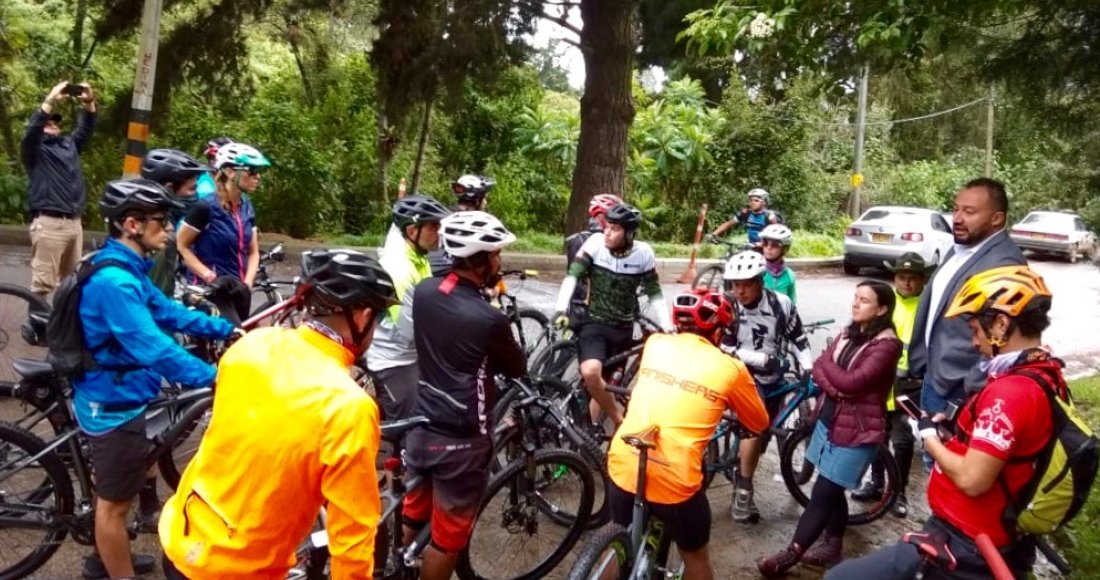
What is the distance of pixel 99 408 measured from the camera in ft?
12.1

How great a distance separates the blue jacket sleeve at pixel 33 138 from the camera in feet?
22.2

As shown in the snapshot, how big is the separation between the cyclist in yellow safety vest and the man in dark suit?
1207 millimetres

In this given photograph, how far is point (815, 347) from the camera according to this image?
1042cm

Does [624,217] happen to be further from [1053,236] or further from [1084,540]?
[1053,236]

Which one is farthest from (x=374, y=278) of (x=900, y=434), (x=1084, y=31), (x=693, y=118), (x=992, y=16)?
(x=693, y=118)

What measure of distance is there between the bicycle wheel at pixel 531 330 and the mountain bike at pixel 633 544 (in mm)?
2333

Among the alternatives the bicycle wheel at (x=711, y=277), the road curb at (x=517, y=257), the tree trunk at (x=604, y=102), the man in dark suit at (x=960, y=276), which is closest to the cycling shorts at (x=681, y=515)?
the man in dark suit at (x=960, y=276)

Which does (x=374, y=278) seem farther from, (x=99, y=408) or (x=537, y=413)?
(x=537, y=413)

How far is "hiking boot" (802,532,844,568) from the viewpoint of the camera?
500 cm

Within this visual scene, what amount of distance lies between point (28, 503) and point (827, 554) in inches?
167

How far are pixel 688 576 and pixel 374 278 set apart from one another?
210cm

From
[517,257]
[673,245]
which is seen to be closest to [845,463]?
[517,257]

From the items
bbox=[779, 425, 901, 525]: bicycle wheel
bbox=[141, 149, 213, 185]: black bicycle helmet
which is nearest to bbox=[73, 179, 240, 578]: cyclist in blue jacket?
bbox=[141, 149, 213, 185]: black bicycle helmet

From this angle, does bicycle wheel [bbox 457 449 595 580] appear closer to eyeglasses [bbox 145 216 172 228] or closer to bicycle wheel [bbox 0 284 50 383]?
eyeglasses [bbox 145 216 172 228]
